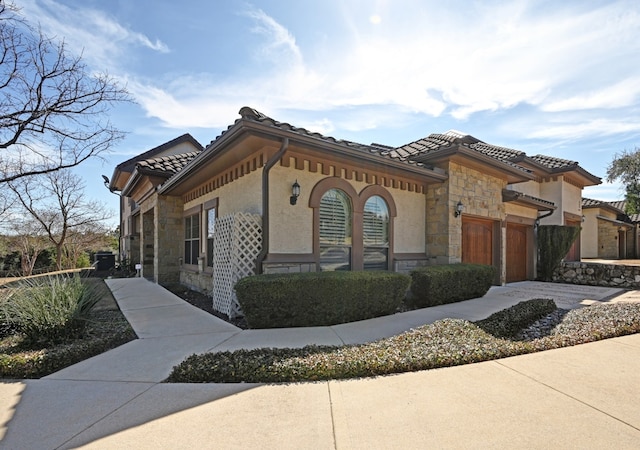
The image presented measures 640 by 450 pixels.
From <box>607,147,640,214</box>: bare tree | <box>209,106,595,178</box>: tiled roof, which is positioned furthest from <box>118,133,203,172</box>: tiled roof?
<box>607,147,640,214</box>: bare tree

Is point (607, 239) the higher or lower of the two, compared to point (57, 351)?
higher

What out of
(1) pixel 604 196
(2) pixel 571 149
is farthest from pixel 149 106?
(1) pixel 604 196

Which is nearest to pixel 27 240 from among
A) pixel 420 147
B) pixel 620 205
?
pixel 420 147

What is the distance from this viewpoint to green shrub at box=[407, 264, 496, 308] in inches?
277

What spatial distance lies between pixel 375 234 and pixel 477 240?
13.6ft

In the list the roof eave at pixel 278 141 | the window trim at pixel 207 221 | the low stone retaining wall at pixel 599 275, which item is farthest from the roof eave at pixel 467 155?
the window trim at pixel 207 221

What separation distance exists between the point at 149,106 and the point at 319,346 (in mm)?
8664

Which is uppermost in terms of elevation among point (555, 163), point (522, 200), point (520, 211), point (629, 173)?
point (629, 173)

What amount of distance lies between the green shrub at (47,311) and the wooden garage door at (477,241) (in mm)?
9321

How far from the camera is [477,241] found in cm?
1003

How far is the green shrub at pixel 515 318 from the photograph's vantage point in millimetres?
5051

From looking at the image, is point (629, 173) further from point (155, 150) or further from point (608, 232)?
point (155, 150)

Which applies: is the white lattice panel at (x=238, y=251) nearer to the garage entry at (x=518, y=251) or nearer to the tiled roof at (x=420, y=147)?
the tiled roof at (x=420, y=147)

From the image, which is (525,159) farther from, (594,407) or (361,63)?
(594,407)
